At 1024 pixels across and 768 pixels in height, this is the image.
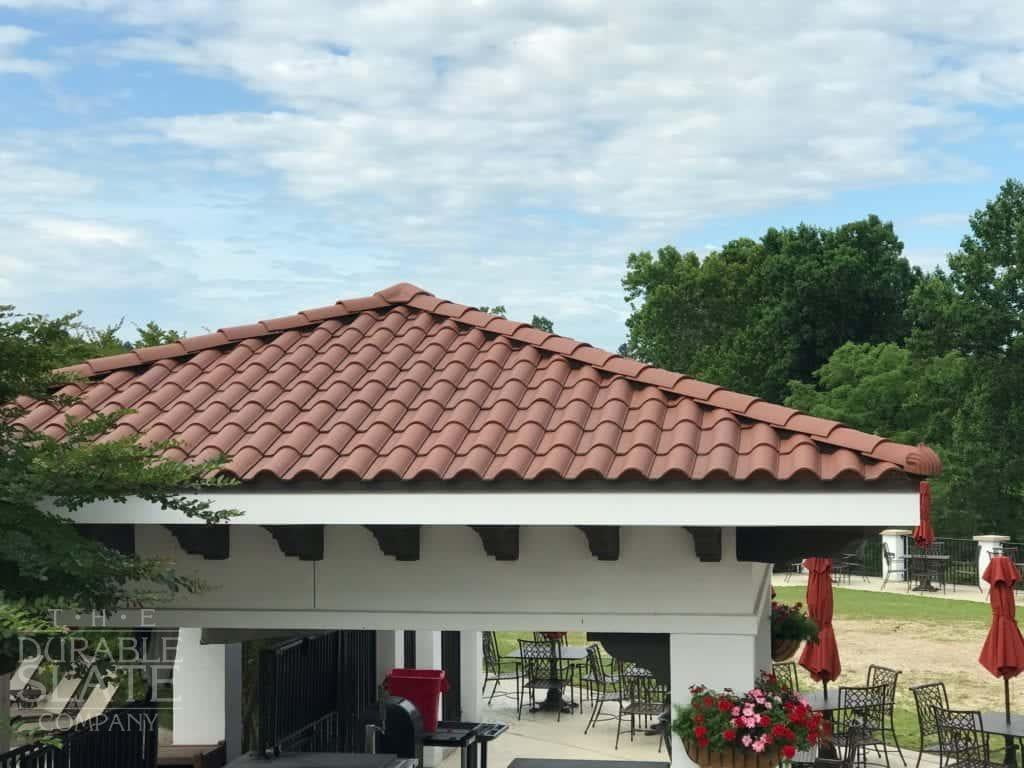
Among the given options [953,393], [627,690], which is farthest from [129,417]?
[953,393]

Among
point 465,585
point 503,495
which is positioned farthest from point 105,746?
point 503,495

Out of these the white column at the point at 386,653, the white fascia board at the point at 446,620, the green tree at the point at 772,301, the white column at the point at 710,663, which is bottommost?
the white column at the point at 386,653

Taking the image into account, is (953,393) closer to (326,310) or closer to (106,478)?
(326,310)

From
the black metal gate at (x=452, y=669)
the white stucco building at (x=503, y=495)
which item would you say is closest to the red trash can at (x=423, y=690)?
the black metal gate at (x=452, y=669)

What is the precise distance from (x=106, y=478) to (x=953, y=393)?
4207 centimetres

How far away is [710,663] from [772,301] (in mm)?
54154

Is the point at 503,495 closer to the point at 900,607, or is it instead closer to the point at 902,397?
the point at 900,607

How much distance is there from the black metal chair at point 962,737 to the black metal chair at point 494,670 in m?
7.50

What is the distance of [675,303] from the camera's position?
209 ft

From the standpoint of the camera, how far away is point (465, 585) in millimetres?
7930

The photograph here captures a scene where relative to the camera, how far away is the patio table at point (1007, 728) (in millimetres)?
13336

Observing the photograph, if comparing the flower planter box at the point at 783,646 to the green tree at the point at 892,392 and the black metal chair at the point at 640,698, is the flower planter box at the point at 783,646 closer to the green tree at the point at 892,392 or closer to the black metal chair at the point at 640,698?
the black metal chair at the point at 640,698

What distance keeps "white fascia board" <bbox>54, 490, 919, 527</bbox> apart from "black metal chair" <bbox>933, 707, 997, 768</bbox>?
7.59m

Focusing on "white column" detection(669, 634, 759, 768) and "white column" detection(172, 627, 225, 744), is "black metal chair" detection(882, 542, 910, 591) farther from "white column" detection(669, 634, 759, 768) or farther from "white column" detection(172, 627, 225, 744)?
"white column" detection(669, 634, 759, 768)
